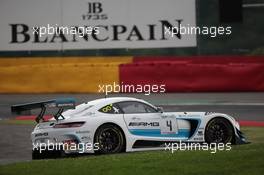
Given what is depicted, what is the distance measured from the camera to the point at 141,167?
11500 mm

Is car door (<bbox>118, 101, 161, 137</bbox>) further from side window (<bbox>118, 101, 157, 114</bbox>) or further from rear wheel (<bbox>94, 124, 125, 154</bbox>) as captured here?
rear wheel (<bbox>94, 124, 125, 154</bbox>)

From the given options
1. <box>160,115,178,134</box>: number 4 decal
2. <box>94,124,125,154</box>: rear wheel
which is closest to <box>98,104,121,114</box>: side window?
<box>94,124,125,154</box>: rear wheel

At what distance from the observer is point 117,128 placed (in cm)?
1462

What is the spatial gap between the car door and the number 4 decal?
0.24 feet

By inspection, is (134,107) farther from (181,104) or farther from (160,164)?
(181,104)

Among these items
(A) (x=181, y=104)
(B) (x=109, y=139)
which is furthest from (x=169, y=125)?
(A) (x=181, y=104)

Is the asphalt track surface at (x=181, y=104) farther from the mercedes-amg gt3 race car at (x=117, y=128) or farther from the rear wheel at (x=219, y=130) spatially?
the rear wheel at (x=219, y=130)

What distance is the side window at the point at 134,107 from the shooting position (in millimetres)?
15055

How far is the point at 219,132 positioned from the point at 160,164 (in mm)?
4031

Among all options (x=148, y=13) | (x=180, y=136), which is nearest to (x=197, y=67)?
(x=148, y=13)

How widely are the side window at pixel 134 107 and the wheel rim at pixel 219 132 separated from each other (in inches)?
42.8

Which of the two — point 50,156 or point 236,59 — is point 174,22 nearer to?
point 236,59

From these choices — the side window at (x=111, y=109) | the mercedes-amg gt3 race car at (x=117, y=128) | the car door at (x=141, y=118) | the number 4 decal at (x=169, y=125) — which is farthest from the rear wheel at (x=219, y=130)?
the side window at (x=111, y=109)

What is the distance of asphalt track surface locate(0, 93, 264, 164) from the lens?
18500mm
